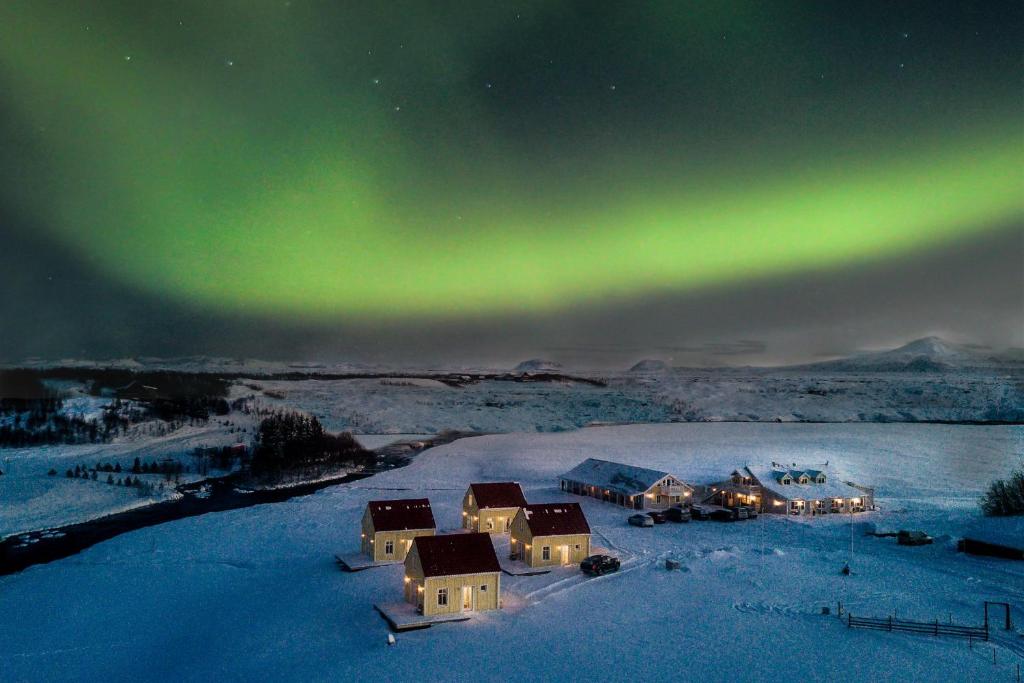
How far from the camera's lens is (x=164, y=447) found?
69188 millimetres

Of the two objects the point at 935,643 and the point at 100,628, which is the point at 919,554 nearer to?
the point at 935,643

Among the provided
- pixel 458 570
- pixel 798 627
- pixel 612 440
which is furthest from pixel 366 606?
pixel 612 440

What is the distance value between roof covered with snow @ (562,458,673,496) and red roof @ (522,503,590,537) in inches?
494

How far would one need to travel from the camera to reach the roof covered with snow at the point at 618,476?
40.2 m

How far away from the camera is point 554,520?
27578 mm

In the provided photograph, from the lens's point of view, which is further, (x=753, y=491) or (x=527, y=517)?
(x=753, y=491)

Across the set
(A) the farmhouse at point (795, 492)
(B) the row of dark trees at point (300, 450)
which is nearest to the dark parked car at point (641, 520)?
(A) the farmhouse at point (795, 492)

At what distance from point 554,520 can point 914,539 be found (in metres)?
18.2

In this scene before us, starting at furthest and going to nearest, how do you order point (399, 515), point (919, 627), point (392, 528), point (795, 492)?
point (795, 492) → point (399, 515) → point (392, 528) → point (919, 627)

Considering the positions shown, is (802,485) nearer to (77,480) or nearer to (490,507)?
(490,507)

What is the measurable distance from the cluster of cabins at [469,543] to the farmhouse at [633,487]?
898cm

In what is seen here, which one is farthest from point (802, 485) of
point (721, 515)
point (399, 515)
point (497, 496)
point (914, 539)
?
point (399, 515)

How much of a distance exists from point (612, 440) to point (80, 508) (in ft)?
189

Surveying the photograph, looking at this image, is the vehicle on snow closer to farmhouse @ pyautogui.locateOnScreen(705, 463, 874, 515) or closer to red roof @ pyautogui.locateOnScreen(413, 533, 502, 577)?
farmhouse @ pyautogui.locateOnScreen(705, 463, 874, 515)
